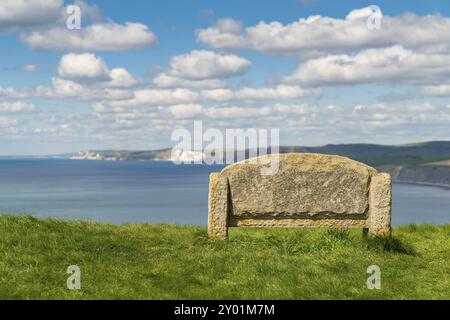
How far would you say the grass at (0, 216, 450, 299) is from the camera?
9.47m

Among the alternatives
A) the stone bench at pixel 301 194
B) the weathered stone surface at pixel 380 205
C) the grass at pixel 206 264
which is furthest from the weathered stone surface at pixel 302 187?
the grass at pixel 206 264

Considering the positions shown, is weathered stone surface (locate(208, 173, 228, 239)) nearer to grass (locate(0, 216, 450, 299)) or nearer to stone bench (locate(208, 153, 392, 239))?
stone bench (locate(208, 153, 392, 239))

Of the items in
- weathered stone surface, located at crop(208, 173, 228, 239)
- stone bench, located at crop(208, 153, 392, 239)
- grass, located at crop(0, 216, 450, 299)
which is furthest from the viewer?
stone bench, located at crop(208, 153, 392, 239)

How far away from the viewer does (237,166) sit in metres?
14.2

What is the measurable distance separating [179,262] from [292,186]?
4.32m

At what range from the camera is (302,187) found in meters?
14.3

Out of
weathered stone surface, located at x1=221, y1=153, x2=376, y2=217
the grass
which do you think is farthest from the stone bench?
the grass

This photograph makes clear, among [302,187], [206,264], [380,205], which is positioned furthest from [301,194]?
[206,264]

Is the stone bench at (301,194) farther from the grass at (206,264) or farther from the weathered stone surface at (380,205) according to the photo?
the grass at (206,264)

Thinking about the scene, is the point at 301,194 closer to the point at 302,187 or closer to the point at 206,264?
the point at 302,187

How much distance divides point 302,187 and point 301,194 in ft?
0.66
